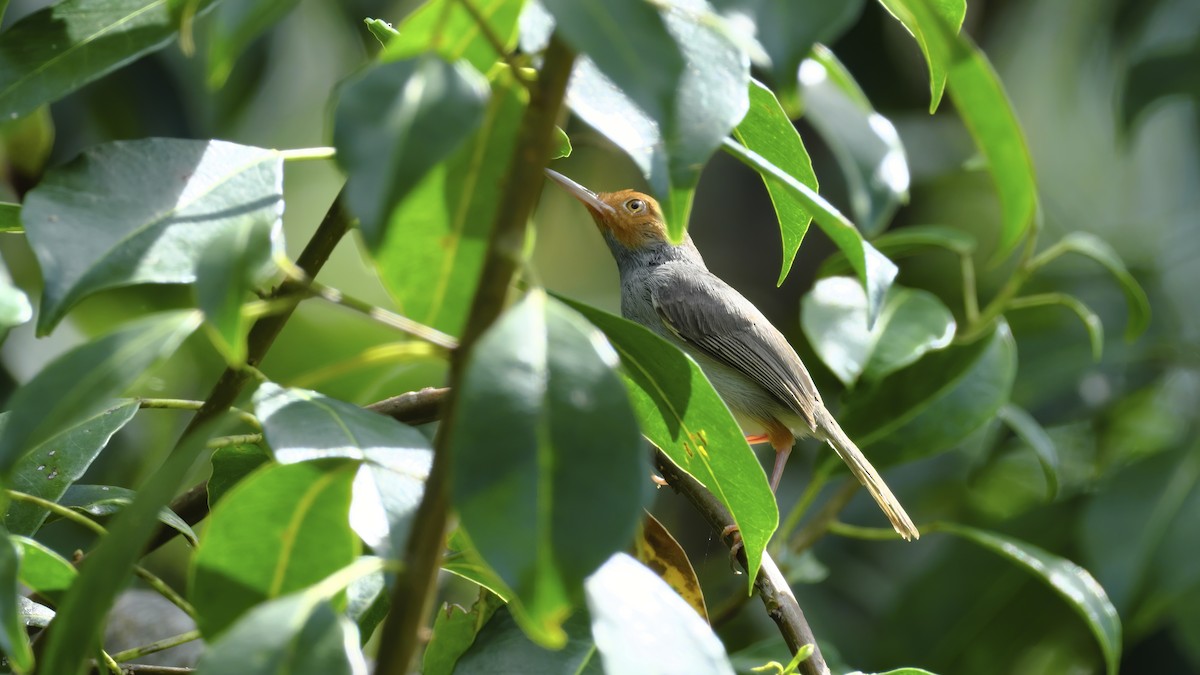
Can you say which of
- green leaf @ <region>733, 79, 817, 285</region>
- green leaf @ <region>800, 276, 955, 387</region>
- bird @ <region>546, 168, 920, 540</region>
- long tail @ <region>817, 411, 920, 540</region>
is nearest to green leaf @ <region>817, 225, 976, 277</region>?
green leaf @ <region>800, 276, 955, 387</region>

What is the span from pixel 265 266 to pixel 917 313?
231 cm

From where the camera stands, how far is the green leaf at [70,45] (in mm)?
1696

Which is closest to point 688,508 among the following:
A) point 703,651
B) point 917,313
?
point 917,313

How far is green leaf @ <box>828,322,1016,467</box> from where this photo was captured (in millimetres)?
3135

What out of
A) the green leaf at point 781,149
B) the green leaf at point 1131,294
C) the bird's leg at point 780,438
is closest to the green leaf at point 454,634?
the green leaf at point 781,149

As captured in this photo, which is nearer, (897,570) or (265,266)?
(265,266)

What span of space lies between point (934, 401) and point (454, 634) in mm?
1715

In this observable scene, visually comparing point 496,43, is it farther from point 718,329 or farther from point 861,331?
point 718,329

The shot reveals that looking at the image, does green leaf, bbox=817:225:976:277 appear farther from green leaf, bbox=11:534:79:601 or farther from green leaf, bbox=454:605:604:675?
green leaf, bbox=11:534:79:601

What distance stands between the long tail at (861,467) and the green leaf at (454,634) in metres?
1.66

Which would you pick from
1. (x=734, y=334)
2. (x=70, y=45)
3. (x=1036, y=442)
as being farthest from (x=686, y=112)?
(x=734, y=334)

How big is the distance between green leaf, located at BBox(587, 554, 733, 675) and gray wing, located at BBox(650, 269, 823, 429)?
270 centimetres

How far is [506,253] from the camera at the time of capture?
1108 mm

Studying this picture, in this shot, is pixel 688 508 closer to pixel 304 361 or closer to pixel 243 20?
pixel 304 361
